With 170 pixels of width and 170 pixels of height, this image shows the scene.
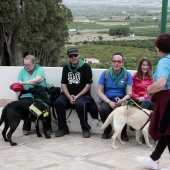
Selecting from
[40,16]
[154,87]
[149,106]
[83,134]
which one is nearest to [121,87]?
[149,106]

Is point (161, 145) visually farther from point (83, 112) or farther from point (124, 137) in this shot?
point (83, 112)

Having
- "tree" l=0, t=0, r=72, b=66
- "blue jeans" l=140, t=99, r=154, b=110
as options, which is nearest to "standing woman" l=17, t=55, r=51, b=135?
"blue jeans" l=140, t=99, r=154, b=110

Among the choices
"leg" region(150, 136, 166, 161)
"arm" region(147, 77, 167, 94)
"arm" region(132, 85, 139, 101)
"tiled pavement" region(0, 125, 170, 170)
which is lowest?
"tiled pavement" region(0, 125, 170, 170)

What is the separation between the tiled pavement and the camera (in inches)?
212

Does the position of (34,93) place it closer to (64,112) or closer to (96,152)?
(64,112)

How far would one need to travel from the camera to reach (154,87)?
467 cm

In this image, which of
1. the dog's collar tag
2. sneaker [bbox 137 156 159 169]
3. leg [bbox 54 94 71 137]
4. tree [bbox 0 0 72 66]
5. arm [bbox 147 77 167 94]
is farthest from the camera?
tree [bbox 0 0 72 66]

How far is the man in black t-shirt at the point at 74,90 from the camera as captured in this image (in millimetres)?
6859

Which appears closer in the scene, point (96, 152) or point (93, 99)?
point (96, 152)

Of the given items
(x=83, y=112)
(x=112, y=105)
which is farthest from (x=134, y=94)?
(x=83, y=112)

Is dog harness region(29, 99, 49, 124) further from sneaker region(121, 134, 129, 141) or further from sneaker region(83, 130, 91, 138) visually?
sneaker region(121, 134, 129, 141)

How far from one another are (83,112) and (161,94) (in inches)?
86.5

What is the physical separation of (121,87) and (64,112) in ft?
3.32

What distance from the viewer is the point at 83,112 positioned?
6.81m
